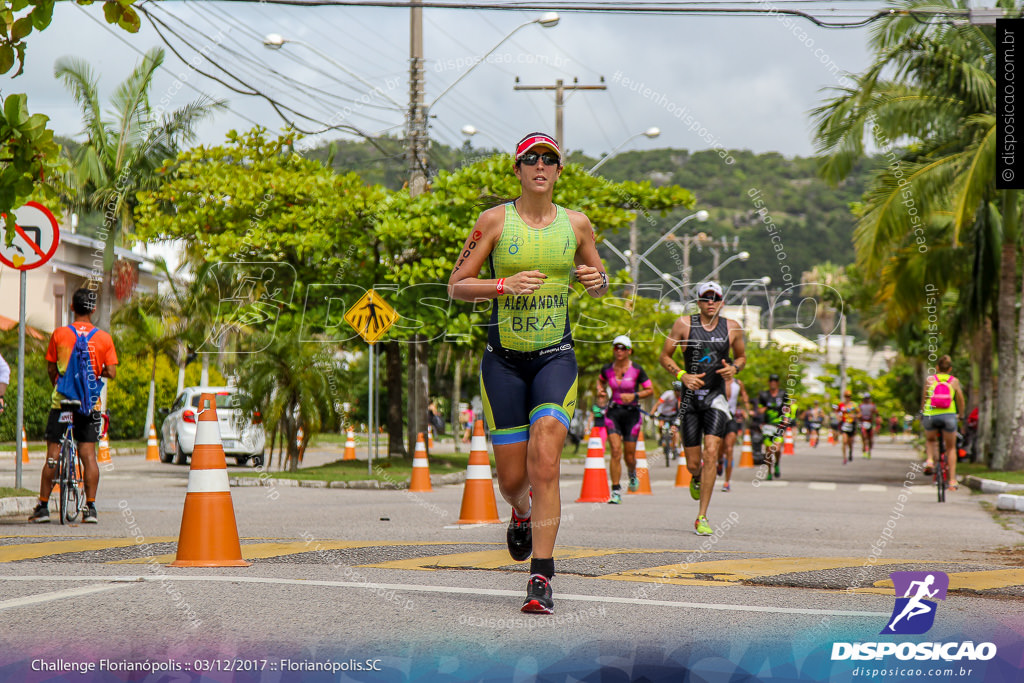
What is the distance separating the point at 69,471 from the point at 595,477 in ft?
19.6

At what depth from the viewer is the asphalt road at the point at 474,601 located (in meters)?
4.21

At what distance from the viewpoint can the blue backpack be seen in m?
10.3

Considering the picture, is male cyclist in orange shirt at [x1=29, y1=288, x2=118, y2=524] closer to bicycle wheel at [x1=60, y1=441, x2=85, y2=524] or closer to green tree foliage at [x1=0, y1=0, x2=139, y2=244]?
bicycle wheel at [x1=60, y1=441, x2=85, y2=524]

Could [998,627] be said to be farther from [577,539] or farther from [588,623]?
[577,539]

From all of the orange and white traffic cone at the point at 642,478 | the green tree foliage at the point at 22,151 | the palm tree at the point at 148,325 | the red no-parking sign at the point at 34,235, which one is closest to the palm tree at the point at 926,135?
the orange and white traffic cone at the point at 642,478

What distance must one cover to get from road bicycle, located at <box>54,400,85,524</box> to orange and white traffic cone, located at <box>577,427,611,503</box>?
18.8 feet

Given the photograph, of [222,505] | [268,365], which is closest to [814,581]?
[222,505]

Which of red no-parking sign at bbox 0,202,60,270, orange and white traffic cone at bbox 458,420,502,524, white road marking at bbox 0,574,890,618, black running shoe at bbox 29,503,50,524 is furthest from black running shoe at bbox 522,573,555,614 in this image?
red no-parking sign at bbox 0,202,60,270

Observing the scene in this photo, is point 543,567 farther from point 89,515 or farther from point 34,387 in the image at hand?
point 34,387

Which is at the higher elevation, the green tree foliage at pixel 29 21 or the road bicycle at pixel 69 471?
the green tree foliage at pixel 29 21

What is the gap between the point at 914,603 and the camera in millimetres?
5152

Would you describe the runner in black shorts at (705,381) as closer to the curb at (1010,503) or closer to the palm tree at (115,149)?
the curb at (1010,503)

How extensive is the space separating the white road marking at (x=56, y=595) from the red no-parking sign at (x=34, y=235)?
6122mm

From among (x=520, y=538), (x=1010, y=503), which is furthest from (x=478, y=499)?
(x=1010, y=503)
